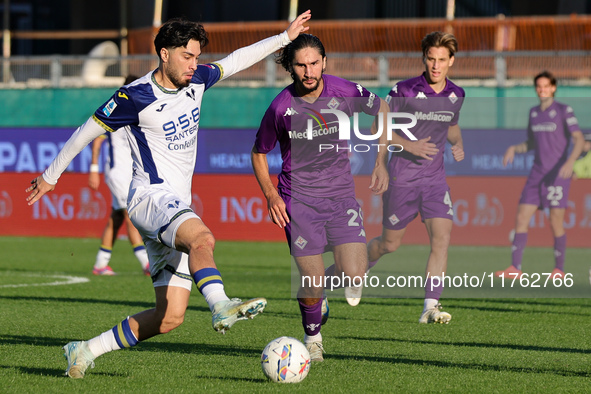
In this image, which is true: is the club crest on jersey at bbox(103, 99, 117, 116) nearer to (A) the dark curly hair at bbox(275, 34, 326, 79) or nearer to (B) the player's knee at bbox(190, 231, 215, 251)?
(B) the player's knee at bbox(190, 231, 215, 251)

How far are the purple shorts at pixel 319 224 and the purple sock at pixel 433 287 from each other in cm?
166

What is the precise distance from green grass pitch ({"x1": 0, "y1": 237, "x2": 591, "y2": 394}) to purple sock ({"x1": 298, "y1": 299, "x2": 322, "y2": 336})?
24cm

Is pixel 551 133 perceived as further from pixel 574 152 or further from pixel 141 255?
pixel 141 255

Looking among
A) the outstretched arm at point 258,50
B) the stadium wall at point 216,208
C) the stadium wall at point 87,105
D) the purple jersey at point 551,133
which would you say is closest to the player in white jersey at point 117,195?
the purple jersey at point 551,133

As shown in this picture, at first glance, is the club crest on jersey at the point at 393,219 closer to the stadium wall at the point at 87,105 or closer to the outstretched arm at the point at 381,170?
the outstretched arm at the point at 381,170

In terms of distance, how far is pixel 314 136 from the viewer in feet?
20.3

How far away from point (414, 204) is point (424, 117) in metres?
0.73

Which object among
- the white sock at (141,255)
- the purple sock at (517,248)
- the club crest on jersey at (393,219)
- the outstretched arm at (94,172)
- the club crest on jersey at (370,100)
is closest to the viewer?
the club crest on jersey at (370,100)

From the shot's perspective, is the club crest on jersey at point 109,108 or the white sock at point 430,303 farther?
the white sock at point 430,303

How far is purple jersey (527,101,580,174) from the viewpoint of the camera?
11188 mm

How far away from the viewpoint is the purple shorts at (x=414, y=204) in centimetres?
784

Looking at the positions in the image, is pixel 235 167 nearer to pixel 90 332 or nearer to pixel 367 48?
pixel 367 48

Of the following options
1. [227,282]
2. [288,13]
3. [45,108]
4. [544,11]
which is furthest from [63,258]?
[544,11]

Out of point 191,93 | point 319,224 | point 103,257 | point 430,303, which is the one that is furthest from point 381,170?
point 103,257
